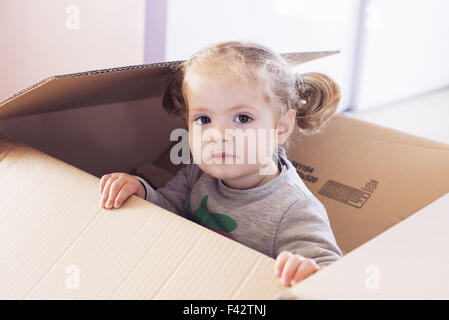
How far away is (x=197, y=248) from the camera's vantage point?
20.5 inches

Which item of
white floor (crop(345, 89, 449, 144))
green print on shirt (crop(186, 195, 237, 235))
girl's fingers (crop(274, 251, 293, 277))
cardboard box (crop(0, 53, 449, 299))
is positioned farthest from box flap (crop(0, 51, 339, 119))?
white floor (crop(345, 89, 449, 144))

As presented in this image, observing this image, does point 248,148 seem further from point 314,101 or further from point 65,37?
point 65,37

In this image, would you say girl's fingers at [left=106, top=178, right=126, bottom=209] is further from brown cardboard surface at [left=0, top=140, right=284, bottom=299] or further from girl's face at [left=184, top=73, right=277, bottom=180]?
girl's face at [left=184, top=73, right=277, bottom=180]

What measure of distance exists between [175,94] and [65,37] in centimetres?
37

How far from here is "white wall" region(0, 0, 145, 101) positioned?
106 centimetres

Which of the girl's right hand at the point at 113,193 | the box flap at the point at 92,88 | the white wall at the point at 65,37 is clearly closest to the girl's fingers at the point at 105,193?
the girl's right hand at the point at 113,193

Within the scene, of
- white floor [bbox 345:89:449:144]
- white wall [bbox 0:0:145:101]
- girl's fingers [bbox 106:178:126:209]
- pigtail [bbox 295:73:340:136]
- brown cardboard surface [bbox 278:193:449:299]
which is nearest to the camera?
brown cardboard surface [bbox 278:193:449:299]

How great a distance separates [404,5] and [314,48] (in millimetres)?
571

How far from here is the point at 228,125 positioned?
75 cm

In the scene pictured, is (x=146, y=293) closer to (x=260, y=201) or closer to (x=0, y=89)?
(x=260, y=201)

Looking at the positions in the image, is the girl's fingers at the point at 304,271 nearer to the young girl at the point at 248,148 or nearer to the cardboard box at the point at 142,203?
the cardboard box at the point at 142,203

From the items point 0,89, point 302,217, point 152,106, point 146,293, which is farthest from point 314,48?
point 146,293

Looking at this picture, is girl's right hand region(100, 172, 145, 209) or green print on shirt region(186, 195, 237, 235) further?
green print on shirt region(186, 195, 237, 235)

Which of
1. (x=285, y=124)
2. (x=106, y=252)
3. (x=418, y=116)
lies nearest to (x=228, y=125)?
(x=285, y=124)
